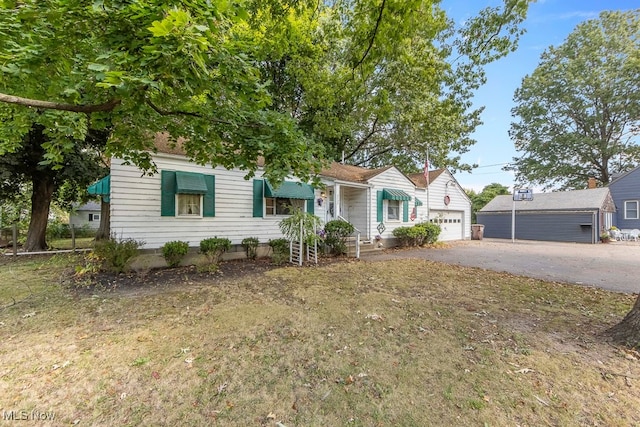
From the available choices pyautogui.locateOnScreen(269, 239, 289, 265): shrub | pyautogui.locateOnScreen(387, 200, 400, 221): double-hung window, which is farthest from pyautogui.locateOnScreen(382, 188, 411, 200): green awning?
pyautogui.locateOnScreen(269, 239, 289, 265): shrub

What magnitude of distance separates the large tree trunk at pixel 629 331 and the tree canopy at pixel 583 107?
96.9 feet

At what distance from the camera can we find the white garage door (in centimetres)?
1666

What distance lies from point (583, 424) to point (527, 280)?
222 inches

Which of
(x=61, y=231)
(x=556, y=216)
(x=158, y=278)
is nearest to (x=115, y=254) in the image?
(x=158, y=278)

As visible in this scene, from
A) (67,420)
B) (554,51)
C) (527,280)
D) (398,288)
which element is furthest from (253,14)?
(554,51)

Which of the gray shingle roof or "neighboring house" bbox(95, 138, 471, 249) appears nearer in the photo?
"neighboring house" bbox(95, 138, 471, 249)

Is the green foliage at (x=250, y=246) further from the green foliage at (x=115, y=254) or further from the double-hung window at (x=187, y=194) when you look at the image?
the green foliage at (x=115, y=254)

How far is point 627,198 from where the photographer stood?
20.0 metres

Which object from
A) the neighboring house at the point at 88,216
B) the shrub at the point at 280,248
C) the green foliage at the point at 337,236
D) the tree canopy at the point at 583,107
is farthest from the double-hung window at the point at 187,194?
the tree canopy at the point at 583,107

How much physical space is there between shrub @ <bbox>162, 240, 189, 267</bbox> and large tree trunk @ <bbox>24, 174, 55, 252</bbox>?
7369 mm

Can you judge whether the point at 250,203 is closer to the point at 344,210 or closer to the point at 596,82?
the point at 344,210

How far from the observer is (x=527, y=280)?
686cm

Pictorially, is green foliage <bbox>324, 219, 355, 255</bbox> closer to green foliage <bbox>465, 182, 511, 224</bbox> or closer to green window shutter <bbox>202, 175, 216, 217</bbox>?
green window shutter <bbox>202, 175, 216, 217</bbox>

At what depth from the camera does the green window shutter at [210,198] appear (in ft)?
28.9
